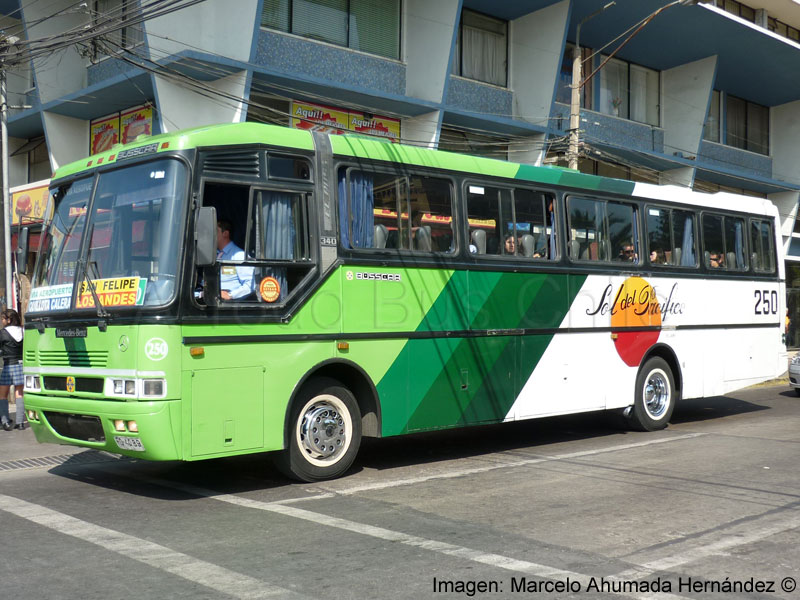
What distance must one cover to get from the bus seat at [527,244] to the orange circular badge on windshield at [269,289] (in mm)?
3582

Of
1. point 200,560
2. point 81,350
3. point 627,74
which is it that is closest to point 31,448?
point 81,350

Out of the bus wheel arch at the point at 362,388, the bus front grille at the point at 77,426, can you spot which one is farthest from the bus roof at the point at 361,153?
the bus front grille at the point at 77,426

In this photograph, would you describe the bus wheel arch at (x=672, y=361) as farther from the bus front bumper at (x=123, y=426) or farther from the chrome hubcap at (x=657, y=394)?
the bus front bumper at (x=123, y=426)

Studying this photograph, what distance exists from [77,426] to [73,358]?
0.64m

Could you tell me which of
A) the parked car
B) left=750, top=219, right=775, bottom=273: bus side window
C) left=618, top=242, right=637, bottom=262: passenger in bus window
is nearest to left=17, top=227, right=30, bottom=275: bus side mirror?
left=618, top=242, right=637, bottom=262: passenger in bus window

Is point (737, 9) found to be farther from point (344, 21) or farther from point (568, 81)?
point (344, 21)

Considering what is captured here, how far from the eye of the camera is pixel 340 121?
20.6 metres

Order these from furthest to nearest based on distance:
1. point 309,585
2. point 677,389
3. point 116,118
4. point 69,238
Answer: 1. point 116,118
2. point 677,389
3. point 69,238
4. point 309,585

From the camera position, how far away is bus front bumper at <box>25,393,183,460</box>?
24.7 ft

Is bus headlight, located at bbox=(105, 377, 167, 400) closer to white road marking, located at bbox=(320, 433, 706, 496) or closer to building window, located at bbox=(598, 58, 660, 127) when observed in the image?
white road marking, located at bbox=(320, 433, 706, 496)

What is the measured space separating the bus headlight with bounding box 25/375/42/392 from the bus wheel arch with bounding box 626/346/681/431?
7839mm

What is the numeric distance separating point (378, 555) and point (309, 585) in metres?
0.78

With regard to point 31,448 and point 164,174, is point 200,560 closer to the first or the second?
point 164,174

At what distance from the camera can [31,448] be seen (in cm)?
1141
